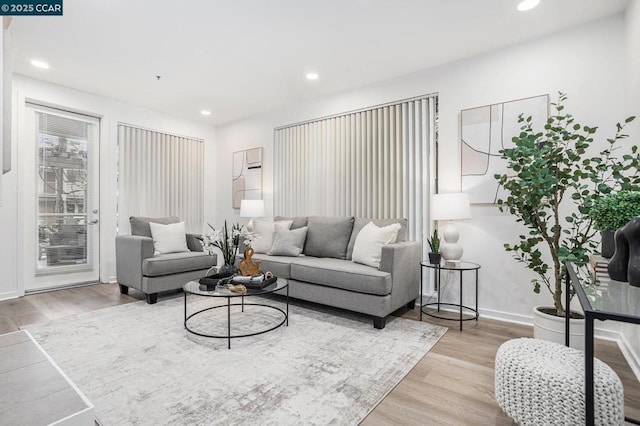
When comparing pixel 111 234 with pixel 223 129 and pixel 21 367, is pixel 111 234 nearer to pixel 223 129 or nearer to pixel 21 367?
pixel 223 129

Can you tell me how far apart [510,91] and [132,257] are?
165 inches

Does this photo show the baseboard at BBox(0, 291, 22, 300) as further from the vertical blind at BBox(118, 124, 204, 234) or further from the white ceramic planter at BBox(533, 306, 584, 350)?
the white ceramic planter at BBox(533, 306, 584, 350)

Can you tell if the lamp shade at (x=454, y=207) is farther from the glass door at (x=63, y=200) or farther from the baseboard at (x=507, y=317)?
the glass door at (x=63, y=200)

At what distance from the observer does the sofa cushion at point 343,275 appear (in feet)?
8.87

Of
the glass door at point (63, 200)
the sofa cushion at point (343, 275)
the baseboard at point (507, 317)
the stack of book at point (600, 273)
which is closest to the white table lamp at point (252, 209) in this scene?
the sofa cushion at point (343, 275)

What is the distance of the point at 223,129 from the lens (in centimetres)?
563

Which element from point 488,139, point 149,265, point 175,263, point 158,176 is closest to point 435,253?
point 488,139

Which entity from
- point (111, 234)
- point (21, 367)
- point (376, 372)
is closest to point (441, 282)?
point (376, 372)

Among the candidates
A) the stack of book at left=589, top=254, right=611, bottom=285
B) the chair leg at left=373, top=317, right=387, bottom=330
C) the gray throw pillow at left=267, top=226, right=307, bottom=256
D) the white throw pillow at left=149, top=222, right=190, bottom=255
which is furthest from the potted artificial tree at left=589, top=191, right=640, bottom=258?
the white throw pillow at left=149, top=222, right=190, bottom=255

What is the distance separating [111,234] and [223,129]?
2.44 m

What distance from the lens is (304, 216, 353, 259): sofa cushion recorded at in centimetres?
365

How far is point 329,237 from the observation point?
3721 millimetres

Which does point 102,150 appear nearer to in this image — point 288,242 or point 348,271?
point 288,242

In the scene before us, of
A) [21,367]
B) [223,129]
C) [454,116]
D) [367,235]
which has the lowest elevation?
[21,367]
